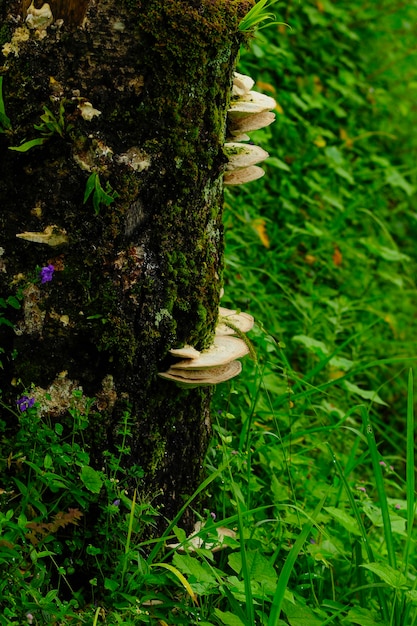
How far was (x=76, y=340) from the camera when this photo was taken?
242 cm

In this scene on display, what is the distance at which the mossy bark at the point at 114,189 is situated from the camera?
2.29 m

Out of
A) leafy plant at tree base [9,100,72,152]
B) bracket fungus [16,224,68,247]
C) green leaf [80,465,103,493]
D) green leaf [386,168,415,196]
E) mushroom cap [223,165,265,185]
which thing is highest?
leafy plant at tree base [9,100,72,152]

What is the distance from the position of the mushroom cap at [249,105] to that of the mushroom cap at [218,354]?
2.49 feet

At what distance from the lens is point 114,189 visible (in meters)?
2.34

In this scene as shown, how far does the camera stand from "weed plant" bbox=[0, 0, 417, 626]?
2.32 metres

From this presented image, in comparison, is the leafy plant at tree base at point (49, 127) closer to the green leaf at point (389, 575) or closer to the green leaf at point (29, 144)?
the green leaf at point (29, 144)

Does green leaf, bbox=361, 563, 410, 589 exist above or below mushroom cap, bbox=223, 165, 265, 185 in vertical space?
below

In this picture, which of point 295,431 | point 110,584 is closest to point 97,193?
point 110,584

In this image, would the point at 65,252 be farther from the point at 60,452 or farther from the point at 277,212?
the point at 277,212

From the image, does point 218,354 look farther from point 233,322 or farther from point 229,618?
point 229,618

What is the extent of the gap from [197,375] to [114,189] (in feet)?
2.02

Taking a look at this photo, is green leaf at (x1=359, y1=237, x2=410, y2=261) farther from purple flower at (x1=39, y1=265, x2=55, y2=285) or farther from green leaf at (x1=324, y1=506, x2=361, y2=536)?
purple flower at (x1=39, y1=265, x2=55, y2=285)

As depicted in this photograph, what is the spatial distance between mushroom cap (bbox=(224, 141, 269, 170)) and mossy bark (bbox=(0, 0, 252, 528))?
259mm

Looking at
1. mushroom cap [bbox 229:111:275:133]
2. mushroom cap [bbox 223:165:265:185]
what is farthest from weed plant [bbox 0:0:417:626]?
mushroom cap [bbox 223:165:265:185]
